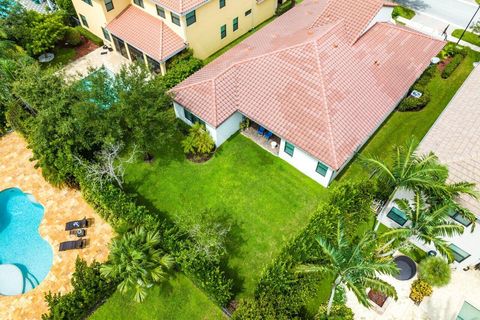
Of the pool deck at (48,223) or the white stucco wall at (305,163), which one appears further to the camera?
the white stucco wall at (305,163)

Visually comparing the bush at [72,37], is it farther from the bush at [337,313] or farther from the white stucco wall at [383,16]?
the bush at [337,313]

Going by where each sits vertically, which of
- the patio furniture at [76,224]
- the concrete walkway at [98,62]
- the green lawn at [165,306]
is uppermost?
the concrete walkway at [98,62]

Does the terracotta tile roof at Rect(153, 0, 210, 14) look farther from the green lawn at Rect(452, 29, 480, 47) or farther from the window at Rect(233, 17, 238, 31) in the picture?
the green lawn at Rect(452, 29, 480, 47)

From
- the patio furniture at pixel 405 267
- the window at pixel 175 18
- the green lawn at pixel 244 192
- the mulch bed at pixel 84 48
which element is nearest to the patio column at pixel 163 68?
the window at pixel 175 18

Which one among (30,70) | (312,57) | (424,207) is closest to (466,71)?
(312,57)

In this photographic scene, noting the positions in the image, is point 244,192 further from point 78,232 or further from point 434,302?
point 434,302
